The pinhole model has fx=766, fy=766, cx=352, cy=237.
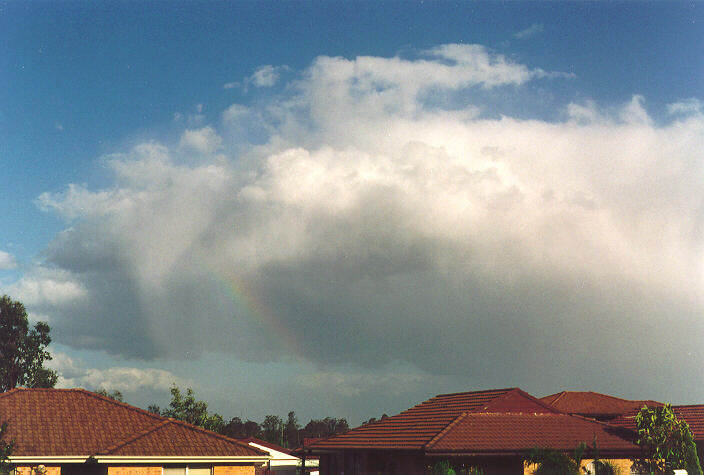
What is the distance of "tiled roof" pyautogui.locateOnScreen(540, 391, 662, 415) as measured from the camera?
198ft

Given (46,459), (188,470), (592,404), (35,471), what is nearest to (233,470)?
(188,470)

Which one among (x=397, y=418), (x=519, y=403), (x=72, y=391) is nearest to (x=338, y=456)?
(x=397, y=418)

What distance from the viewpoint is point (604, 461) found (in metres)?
37.9

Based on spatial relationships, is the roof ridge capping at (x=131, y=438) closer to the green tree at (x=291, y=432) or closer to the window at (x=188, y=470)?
the window at (x=188, y=470)

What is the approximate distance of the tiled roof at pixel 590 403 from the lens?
198 feet

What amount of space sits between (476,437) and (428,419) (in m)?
6.27

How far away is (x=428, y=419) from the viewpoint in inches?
1693

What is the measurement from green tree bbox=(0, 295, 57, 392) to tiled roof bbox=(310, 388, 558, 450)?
53045 mm

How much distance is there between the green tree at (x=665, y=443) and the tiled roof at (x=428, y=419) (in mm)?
4875

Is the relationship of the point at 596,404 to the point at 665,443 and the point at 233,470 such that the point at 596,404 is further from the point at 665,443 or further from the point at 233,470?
the point at 233,470

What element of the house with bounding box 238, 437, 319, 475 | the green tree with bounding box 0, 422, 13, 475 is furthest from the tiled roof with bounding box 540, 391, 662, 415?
the green tree with bounding box 0, 422, 13, 475

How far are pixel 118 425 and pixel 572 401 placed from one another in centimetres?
3893

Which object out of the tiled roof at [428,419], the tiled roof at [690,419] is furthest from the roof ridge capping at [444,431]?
the tiled roof at [690,419]

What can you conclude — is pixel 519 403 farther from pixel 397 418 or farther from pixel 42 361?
pixel 42 361
